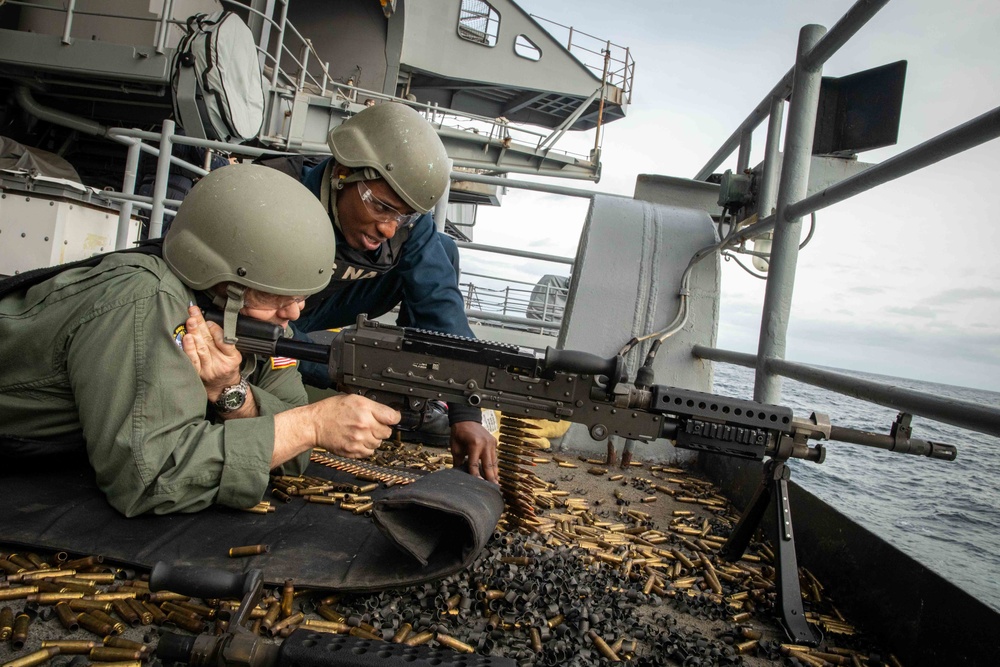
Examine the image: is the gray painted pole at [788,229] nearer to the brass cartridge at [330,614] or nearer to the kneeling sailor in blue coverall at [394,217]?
the kneeling sailor in blue coverall at [394,217]

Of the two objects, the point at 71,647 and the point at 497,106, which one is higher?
the point at 497,106

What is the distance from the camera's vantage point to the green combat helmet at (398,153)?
126 inches

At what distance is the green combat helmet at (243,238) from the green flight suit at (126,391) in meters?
0.11

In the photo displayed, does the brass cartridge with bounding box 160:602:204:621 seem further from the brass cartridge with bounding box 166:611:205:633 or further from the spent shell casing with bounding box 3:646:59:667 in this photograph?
the spent shell casing with bounding box 3:646:59:667

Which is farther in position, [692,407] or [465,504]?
[692,407]

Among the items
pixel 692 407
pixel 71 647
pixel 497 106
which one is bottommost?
pixel 71 647

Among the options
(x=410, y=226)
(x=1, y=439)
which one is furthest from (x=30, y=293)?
(x=410, y=226)

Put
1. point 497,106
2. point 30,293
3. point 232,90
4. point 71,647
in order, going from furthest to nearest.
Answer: point 497,106
point 232,90
point 30,293
point 71,647

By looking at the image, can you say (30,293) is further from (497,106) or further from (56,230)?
(497,106)

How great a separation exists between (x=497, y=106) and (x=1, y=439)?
693 inches

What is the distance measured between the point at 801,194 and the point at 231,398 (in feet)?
9.82

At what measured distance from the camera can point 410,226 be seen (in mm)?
3908

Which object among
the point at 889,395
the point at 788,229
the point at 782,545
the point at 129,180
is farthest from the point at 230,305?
the point at 129,180

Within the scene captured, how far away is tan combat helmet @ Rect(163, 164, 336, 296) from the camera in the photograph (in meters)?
2.21
